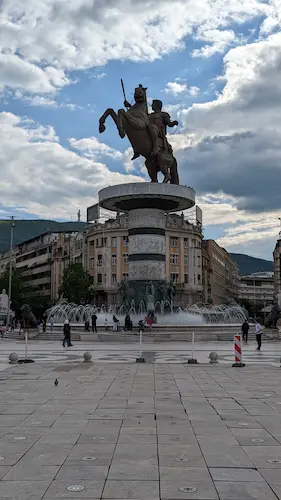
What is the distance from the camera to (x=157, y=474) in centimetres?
672

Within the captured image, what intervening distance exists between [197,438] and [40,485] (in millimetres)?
3176

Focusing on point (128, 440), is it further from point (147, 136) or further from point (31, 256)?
point (31, 256)

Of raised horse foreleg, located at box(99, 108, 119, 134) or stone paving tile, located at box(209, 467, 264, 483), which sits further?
raised horse foreleg, located at box(99, 108, 119, 134)

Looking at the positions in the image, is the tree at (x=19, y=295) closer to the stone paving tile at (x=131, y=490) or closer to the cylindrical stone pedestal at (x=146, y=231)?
the cylindrical stone pedestal at (x=146, y=231)

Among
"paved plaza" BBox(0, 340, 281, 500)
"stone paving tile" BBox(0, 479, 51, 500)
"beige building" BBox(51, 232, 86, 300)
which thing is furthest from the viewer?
"beige building" BBox(51, 232, 86, 300)

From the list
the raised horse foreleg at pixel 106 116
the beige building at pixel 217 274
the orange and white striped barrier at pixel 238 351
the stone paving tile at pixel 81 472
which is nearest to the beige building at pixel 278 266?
the beige building at pixel 217 274

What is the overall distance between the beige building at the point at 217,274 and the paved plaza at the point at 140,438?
94.6m

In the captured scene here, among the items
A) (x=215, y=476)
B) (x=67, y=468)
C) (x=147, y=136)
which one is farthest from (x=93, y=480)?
(x=147, y=136)

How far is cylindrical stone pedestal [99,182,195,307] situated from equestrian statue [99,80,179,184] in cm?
262

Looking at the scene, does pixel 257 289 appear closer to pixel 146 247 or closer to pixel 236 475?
pixel 146 247

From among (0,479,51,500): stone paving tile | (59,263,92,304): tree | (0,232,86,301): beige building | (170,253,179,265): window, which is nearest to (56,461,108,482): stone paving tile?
(0,479,51,500): stone paving tile

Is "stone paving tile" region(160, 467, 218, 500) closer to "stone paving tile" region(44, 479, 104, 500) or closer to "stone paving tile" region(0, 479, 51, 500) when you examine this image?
"stone paving tile" region(44, 479, 104, 500)

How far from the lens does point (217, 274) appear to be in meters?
124

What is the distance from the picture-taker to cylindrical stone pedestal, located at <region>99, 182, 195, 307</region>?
135 ft
